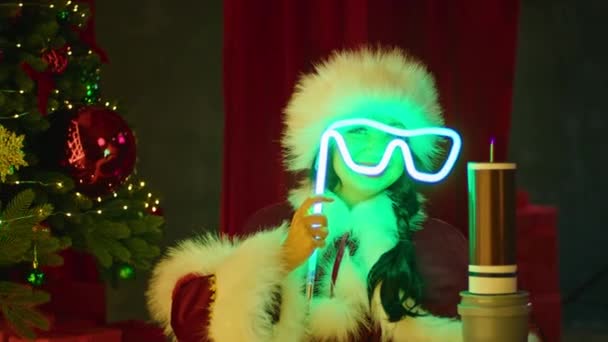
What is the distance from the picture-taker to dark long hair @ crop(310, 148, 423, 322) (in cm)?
203

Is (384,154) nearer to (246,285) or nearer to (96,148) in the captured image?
(246,285)

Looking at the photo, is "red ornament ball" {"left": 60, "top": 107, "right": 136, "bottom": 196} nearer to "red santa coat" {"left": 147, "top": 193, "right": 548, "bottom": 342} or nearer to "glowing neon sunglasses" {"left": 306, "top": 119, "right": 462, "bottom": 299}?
"red santa coat" {"left": 147, "top": 193, "right": 548, "bottom": 342}

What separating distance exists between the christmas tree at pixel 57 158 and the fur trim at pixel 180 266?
1.13 feet

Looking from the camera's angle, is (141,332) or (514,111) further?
(514,111)

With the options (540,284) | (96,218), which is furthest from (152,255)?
(540,284)

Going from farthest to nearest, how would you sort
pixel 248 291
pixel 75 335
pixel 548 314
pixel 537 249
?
pixel 537 249 → pixel 548 314 → pixel 75 335 → pixel 248 291

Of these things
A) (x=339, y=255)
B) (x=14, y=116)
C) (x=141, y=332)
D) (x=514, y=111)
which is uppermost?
(x=514, y=111)

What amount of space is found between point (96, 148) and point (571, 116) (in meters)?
2.71

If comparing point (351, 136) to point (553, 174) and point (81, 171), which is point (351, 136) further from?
point (553, 174)

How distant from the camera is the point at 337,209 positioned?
2.10 m

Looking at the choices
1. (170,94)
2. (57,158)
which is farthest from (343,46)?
(170,94)

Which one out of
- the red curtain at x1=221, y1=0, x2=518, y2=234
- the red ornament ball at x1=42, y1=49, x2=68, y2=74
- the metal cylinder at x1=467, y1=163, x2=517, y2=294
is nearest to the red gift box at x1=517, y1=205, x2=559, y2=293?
the red curtain at x1=221, y1=0, x2=518, y2=234

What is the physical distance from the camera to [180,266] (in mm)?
2098

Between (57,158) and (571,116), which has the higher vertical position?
(571,116)
